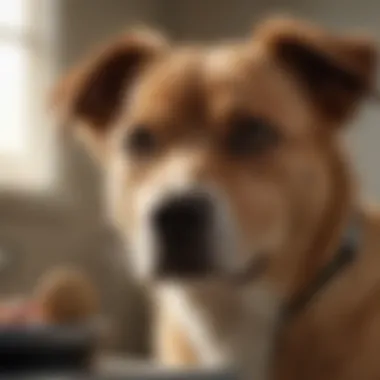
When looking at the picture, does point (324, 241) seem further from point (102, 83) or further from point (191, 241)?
point (102, 83)

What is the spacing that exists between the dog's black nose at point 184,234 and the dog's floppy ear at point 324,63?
22cm

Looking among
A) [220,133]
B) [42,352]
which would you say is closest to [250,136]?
[220,133]

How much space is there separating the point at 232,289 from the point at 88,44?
1239 mm

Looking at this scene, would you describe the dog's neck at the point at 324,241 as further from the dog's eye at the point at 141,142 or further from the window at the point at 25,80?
the window at the point at 25,80

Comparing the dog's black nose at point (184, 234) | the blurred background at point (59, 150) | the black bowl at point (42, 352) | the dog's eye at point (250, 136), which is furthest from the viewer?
the blurred background at point (59, 150)

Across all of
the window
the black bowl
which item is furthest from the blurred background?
the black bowl

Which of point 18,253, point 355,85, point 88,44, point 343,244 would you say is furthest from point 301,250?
point 88,44

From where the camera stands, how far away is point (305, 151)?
3.40 ft

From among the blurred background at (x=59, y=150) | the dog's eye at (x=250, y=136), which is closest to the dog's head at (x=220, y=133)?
the dog's eye at (x=250, y=136)

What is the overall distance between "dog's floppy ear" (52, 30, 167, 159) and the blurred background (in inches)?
36.3

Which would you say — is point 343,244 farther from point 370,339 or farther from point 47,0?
point 47,0

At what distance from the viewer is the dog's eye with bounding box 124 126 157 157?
106 cm

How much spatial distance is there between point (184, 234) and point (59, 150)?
1209mm

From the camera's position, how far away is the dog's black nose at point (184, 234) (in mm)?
928
